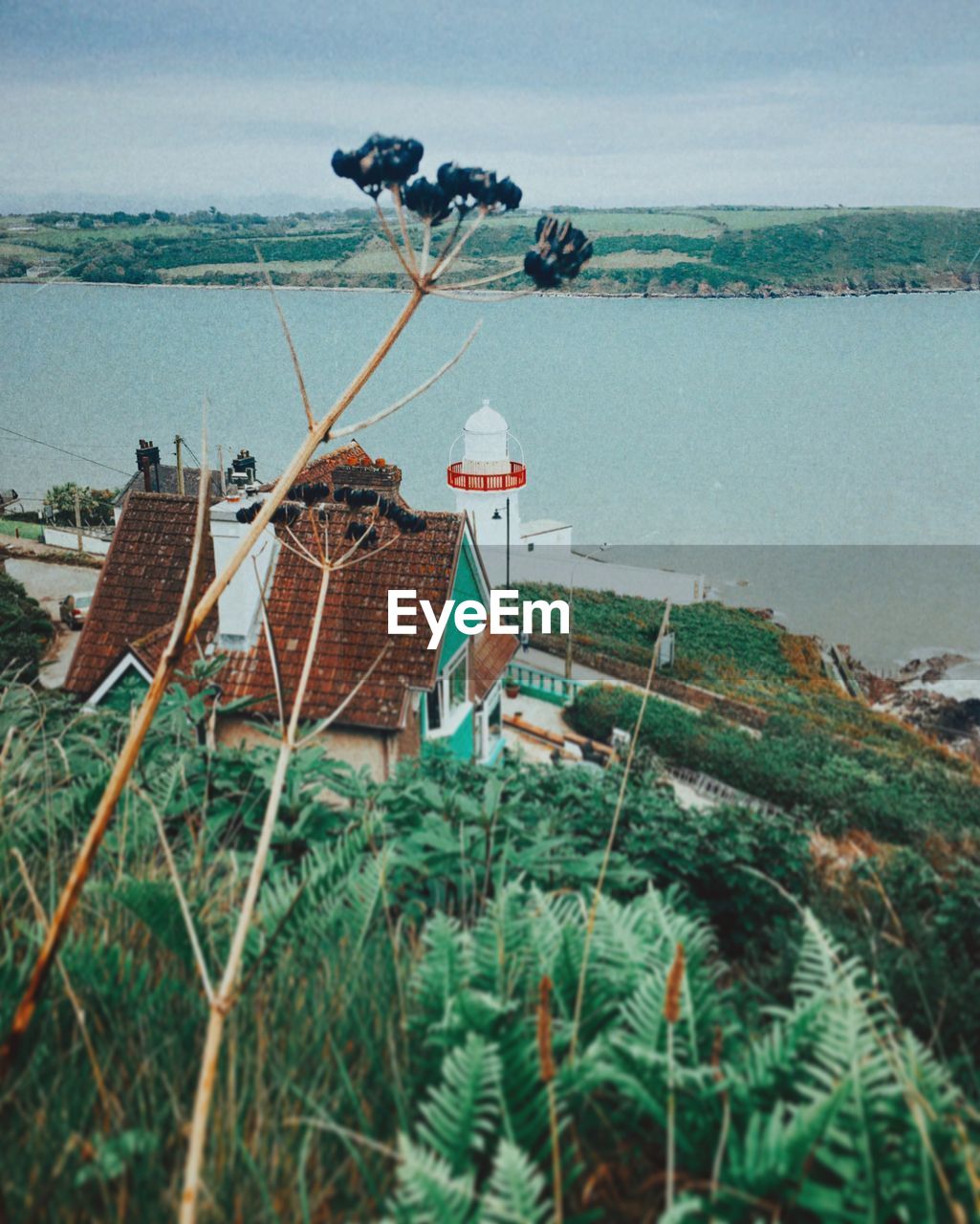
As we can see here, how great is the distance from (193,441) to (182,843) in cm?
3099

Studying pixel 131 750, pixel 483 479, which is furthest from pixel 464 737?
pixel 483 479

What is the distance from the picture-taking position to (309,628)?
21.2 ft

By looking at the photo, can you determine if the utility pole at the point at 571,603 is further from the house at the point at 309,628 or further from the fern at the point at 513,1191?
the fern at the point at 513,1191

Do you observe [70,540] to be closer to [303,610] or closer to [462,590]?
[462,590]

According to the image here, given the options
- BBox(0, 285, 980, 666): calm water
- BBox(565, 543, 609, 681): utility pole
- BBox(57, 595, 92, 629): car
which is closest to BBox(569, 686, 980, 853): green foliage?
BBox(565, 543, 609, 681): utility pole

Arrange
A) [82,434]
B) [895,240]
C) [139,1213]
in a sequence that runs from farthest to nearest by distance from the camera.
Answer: [895,240]
[82,434]
[139,1213]

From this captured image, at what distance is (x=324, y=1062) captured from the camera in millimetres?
1166

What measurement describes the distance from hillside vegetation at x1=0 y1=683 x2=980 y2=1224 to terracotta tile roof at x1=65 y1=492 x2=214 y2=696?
5066 mm

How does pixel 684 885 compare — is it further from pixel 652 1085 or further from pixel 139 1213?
pixel 139 1213

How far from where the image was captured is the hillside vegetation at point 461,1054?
3.10 feet

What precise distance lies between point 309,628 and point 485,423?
12.4 m

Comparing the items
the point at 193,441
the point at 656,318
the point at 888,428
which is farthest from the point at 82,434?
the point at 656,318

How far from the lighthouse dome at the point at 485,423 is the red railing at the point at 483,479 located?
707 millimetres

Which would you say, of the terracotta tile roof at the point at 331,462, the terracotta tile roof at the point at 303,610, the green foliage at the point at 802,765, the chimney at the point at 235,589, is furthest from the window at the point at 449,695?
the green foliage at the point at 802,765
